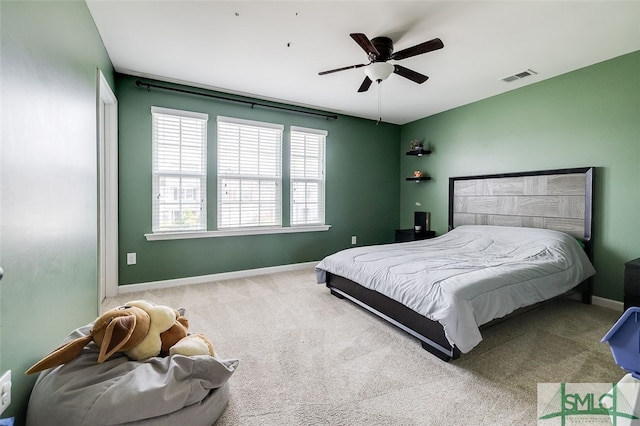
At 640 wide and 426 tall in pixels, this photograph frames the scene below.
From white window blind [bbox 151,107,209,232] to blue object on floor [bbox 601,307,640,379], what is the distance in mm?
3872

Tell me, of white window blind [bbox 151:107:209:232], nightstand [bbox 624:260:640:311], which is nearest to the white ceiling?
white window blind [bbox 151:107:209:232]

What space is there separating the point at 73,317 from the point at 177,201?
200 centimetres

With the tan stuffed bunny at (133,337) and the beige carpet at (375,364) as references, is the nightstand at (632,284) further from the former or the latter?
the tan stuffed bunny at (133,337)

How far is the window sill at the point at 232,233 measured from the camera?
11.6ft

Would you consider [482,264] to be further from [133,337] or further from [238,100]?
[238,100]

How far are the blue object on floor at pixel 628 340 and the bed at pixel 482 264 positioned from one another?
748 millimetres

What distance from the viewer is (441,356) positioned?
204cm

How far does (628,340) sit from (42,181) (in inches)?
109

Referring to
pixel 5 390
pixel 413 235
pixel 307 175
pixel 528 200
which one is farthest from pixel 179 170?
pixel 528 200

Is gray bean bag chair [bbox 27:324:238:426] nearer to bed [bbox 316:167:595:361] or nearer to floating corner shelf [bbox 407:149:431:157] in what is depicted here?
bed [bbox 316:167:595:361]

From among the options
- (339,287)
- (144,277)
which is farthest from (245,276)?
(339,287)

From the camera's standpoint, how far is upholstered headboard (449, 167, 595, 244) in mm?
3154

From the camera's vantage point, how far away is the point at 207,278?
385 centimetres

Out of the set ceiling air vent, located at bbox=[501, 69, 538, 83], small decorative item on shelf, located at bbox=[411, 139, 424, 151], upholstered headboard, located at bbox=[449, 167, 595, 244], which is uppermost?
ceiling air vent, located at bbox=[501, 69, 538, 83]
